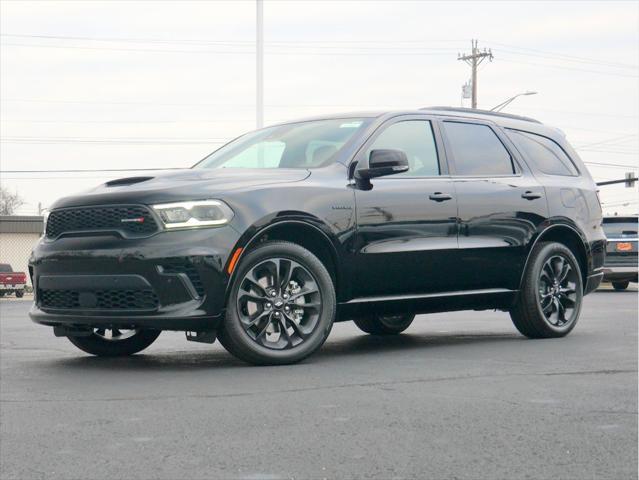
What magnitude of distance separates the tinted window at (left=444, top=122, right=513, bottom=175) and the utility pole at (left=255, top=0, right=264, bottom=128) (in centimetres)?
1784

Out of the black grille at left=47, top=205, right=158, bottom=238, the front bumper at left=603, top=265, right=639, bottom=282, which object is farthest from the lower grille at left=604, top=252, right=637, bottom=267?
the black grille at left=47, top=205, right=158, bottom=238

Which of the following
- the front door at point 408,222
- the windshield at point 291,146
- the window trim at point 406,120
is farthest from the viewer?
the windshield at point 291,146

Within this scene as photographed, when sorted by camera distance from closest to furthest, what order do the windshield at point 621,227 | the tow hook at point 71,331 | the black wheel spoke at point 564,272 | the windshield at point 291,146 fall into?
the tow hook at point 71,331
the windshield at point 291,146
the black wheel spoke at point 564,272
the windshield at point 621,227

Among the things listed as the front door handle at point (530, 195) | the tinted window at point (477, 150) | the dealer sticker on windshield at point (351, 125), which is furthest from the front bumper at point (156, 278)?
the front door handle at point (530, 195)

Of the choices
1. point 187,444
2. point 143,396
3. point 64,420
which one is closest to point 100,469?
point 187,444

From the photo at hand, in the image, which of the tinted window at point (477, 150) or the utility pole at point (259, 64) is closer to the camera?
the tinted window at point (477, 150)

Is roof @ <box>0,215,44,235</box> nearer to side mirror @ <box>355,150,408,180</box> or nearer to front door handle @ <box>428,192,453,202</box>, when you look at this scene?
front door handle @ <box>428,192,453,202</box>

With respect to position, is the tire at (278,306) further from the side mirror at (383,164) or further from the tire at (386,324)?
the tire at (386,324)

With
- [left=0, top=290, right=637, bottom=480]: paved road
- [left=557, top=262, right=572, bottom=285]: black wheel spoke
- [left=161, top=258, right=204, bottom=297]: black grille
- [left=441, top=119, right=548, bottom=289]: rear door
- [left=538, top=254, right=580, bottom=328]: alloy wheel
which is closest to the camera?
[left=0, top=290, right=637, bottom=480]: paved road

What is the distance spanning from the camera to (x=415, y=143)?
8.12m

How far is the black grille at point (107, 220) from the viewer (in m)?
6.62

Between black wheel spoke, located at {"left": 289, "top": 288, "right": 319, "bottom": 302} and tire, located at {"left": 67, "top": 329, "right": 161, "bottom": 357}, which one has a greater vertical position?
black wheel spoke, located at {"left": 289, "top": 288, "right": 319, "bottom": 302}

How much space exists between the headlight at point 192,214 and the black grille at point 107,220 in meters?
0.09

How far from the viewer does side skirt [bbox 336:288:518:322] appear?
742cm
